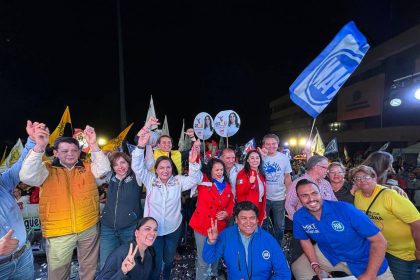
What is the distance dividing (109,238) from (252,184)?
234 centimetres

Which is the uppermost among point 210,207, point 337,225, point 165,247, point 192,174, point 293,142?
point 293,142

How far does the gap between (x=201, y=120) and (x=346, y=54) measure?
466cm

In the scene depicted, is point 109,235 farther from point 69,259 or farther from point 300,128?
point 300,128

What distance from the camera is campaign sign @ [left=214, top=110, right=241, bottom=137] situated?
23.6 ft

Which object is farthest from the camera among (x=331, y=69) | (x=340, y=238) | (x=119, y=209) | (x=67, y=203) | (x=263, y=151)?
(x=263, y=151)

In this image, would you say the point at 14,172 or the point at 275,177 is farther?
the point at 275,177

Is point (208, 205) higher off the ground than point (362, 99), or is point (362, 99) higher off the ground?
point (362, 99)

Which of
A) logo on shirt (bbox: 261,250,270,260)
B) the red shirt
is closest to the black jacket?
the red shirt

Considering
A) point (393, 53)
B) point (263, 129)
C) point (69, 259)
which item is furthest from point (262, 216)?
point (263, 129)

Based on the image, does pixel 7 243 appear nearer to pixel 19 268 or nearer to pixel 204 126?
pixel 19 268

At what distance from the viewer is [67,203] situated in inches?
131

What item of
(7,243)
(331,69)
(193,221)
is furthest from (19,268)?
(331,69)

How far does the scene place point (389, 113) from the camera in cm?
3019

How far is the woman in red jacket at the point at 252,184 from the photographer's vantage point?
4480mm
